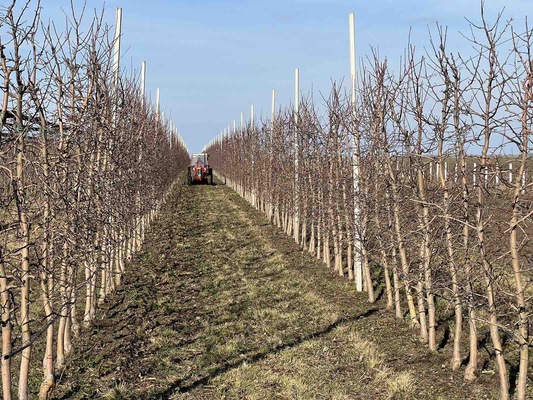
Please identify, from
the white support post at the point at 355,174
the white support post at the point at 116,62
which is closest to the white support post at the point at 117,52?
the white support post at the point at 116,62

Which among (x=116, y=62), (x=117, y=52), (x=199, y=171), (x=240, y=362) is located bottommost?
(x=240, y=362)

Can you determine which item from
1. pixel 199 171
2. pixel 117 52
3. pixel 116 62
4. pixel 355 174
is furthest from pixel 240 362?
pixel 199 171

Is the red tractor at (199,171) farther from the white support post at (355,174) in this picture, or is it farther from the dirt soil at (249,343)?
the white support post at (355,174)

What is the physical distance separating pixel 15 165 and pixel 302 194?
8.74 m

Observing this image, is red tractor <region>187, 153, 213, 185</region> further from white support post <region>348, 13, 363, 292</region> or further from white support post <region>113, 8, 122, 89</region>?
white support post <region>348, 13, 363, 292</region>

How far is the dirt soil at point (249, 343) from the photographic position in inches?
195

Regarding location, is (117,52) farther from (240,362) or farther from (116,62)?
(240,362)

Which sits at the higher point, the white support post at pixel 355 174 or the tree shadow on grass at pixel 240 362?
the white support post at pixel 355 174

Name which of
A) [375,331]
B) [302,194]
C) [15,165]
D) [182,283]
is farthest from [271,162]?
[15,165]

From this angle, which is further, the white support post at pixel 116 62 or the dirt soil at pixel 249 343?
the white support post at pixel 116 62

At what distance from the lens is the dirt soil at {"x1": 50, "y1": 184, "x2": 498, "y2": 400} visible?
195 inches

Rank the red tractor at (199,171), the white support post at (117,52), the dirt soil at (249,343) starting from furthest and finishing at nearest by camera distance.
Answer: the red tractor at (199,171) < the white support post at (117,52) < the dirt soil at (249,343)

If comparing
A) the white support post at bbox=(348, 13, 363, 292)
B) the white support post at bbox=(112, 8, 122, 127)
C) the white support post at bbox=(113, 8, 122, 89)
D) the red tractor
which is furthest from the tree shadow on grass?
the red tractor

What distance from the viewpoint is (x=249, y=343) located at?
248 inches
